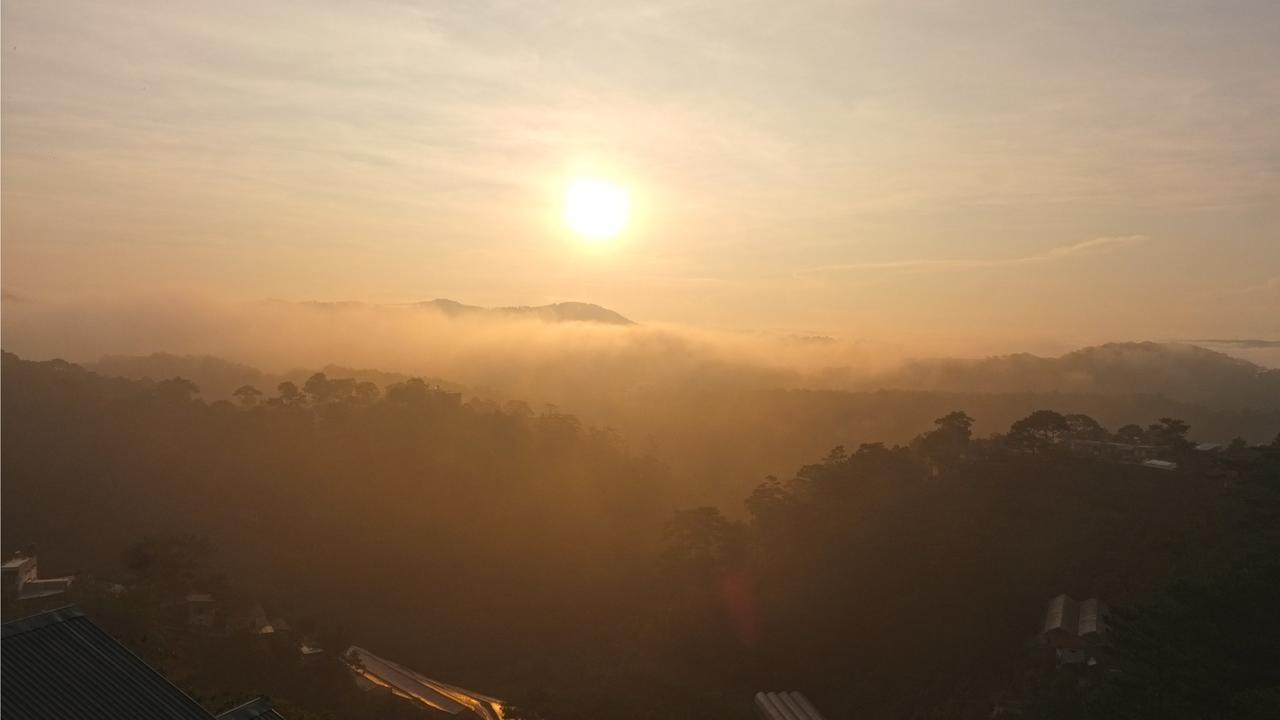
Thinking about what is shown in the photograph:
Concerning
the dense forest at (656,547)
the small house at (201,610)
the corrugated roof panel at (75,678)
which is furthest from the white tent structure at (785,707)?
the corrugated roof panel at (75,678)

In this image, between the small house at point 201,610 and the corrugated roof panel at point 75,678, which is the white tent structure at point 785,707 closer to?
the small house at point 201,610

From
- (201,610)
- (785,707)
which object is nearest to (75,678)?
(785,707)

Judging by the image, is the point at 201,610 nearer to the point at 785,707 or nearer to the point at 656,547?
the point at 785,707

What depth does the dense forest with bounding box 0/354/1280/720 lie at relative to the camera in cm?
2622

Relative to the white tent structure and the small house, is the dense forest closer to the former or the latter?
the small house

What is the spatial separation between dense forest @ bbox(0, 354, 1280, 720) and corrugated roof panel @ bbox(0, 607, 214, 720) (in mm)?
17619

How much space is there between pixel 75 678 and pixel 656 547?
4594 cm

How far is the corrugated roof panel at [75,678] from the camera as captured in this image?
9047mm

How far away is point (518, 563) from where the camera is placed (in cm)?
4947

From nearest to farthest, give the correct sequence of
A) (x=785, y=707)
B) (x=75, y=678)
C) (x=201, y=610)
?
1. (x=75, y=678)
2. (x=785, y=707)
3. (x=201, y=610)

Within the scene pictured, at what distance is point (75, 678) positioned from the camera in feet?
31.1

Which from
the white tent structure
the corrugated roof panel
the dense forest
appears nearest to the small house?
the dense forest

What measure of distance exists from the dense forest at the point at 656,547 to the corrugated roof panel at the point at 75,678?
57.8ft

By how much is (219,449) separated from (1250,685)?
61.0 m
